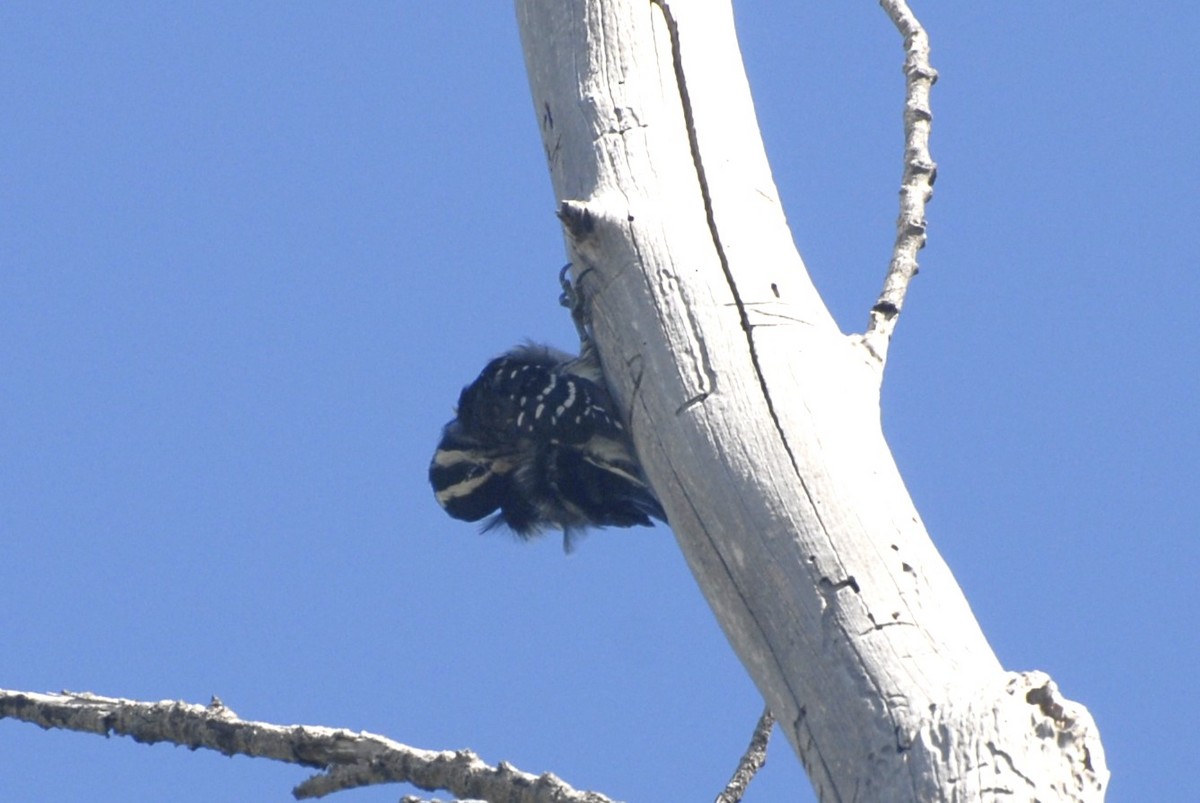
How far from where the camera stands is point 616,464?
16.6ft

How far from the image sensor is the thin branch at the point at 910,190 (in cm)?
378

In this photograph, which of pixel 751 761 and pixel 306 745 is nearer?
pixel 751 761

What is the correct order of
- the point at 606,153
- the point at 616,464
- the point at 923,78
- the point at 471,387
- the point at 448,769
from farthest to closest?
the point at 471,387, the point at 616,464, the point at 923,78, the point at 606,153, the point at 448,769

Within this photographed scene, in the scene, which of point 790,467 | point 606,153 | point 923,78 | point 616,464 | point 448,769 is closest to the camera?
point 790,467

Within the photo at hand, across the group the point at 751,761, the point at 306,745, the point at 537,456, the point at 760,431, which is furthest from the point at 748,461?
the point at 537,456

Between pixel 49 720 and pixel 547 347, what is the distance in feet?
7.70

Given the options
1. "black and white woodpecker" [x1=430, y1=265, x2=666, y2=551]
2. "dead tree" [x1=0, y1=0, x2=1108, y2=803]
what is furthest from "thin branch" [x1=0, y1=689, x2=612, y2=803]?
"black and white woodpecker" [x1=430, y1=265, x2=666, y2=551]

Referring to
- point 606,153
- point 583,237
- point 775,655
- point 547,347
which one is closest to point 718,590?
point 775,655

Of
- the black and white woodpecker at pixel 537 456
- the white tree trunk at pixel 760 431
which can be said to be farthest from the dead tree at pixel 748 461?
the black and white woodpecker at pixel 537 456

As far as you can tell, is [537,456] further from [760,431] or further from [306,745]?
[760,431]

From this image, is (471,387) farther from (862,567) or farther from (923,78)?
(862,567)

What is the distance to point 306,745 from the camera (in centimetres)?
368

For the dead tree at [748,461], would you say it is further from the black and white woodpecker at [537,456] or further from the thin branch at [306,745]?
the black and white woodpecker at [537,456]

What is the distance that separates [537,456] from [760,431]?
231 centimetres
